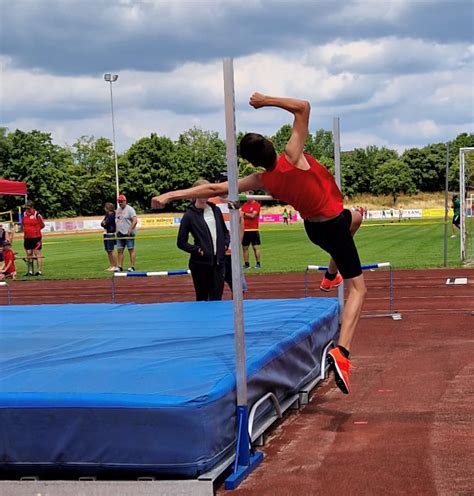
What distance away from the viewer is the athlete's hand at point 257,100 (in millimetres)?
4297

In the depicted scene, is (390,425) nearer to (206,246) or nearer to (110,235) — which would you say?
(206,246)

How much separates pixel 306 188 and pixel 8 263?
45.0 ft

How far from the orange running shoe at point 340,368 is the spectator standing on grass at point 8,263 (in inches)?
521

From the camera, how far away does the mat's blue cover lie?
360 centimetres

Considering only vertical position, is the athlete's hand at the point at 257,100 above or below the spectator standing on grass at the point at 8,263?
above

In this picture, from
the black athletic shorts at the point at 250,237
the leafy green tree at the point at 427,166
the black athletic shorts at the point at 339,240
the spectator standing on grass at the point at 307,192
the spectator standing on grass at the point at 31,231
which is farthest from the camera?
the leafy green tree at the point at 427,166

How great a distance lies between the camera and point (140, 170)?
232ft

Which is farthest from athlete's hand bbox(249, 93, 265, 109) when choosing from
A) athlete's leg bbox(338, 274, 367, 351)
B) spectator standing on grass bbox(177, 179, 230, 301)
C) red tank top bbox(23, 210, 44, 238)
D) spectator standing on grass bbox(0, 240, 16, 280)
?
red tank top bbox(23, 210, 44, 238)

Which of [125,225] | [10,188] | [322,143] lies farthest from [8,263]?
[322,143]

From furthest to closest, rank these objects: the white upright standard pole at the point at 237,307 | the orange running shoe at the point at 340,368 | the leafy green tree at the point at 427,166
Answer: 1. the leafy green tree at the point at 427,166
2. the orange running shoe at the point at 340,368
3. the white upright standard pole at the point at 237,307

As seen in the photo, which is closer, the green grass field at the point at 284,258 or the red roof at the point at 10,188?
the green grass field at the point at 284,258

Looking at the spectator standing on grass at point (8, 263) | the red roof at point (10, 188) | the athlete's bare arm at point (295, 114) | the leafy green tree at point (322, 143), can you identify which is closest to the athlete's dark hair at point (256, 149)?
the athlete's bare arm at point (295, 114)

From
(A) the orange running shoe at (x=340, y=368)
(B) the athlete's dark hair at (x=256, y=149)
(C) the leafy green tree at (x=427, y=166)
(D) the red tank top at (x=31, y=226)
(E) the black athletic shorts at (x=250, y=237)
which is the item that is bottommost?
(A) the orange running shoe at (x=340, y=368)

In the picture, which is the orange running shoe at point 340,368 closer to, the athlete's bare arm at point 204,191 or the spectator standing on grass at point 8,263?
the athlete's bare arm at point 204,191
